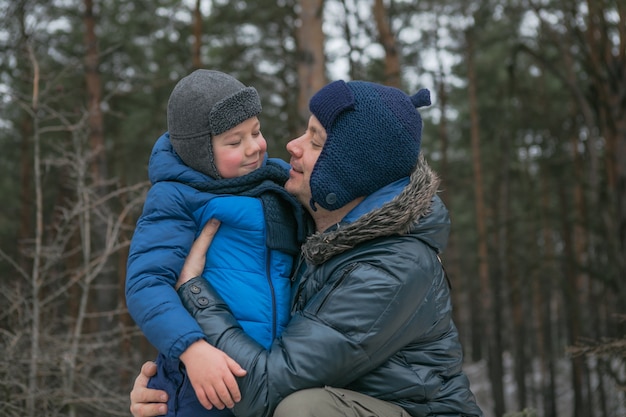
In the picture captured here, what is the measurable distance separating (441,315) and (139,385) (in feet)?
3.76

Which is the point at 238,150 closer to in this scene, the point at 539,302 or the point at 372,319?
the point at 372,319

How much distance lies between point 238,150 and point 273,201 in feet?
0.80

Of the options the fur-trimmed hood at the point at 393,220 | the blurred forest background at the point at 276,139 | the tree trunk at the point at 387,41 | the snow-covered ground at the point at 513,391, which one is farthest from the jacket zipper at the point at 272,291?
the snow-covered ground at the point at 513,391

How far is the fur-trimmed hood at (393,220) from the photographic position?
7.49ft

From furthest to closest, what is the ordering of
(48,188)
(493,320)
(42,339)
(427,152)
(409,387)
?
(427,152) → (493,320) → (48,188) → (42,339) → (409,387)

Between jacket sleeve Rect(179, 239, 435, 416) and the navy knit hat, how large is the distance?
35 centimetres

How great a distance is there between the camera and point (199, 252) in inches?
97.0

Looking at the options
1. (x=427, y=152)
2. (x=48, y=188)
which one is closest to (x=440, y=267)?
(x=48, y=188)

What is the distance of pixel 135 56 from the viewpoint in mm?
13969

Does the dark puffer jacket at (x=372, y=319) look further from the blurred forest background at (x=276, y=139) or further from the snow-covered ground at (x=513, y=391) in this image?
the snow-covered ground at (x=513, y=391)

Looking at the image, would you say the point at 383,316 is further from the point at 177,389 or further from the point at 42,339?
Result: the point at 42,339

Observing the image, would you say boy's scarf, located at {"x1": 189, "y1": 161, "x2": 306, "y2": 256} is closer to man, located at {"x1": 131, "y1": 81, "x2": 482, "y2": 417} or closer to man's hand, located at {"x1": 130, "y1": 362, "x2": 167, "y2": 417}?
man, located at {"x1": 131, "y1": 81, "x2": 482, "y2": 417}

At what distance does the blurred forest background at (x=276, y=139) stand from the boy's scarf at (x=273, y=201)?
1770mm

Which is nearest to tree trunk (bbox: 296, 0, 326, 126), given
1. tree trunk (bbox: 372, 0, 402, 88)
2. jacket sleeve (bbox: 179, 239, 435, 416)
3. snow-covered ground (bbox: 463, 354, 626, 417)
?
tree trunk (bbox: 372, 0, 402, 88)
